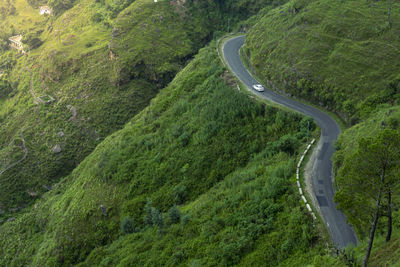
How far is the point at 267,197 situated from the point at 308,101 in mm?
18791

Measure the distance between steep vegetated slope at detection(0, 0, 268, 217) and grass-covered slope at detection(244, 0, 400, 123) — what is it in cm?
2960

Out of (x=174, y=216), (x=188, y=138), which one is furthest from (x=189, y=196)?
(x=188, y=138)

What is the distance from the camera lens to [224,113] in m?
40.1

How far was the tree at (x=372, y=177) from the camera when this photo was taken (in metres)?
14.0

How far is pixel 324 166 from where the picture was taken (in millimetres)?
28688

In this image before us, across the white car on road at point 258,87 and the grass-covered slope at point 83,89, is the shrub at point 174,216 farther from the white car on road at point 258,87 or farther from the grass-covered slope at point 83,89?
the grass-covered slope at point 83,89

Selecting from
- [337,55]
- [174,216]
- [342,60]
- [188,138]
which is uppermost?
[337,55]

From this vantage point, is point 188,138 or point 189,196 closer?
point 189,196

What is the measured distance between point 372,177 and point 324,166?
14569 mm

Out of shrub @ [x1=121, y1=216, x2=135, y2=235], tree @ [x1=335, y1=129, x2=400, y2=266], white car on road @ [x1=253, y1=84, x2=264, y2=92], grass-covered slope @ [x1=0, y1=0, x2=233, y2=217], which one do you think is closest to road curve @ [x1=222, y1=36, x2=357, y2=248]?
white car on road @ [x1=253, y1=84, x2=264, y2=92]

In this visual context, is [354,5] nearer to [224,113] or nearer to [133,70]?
[224,113]

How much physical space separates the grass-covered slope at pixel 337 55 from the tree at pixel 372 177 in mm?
20192

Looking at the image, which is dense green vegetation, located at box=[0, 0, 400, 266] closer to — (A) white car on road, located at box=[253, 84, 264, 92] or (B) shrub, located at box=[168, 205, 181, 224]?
(B) shrub, located at box=[168, 205, 181, 224]

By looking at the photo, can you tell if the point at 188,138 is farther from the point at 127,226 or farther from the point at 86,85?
the point at 86,85
